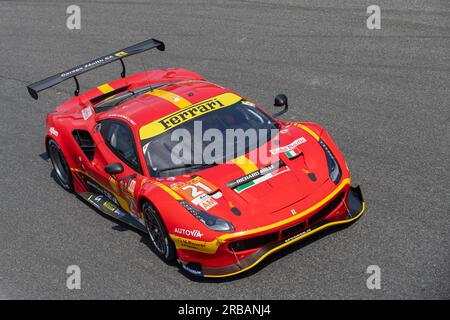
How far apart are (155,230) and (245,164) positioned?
1.20 meters

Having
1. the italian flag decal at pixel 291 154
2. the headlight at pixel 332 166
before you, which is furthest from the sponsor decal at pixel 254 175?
the headlight at pixel 332 166

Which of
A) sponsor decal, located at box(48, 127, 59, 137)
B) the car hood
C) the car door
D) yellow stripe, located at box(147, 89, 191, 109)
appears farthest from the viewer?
sponsor decal, located at box(48, 127, 59, 137)

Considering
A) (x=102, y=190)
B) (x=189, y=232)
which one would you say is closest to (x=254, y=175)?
(x=189, y=232)

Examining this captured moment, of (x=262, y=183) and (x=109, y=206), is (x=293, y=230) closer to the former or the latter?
(x=262, y=183)

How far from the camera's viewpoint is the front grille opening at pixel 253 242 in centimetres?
686

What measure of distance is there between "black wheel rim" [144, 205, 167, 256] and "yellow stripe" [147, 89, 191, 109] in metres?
1.50

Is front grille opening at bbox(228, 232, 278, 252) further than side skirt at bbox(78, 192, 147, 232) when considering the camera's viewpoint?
No

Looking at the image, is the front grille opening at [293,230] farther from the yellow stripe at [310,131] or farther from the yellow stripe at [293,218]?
the yellow stripe at [310,131]

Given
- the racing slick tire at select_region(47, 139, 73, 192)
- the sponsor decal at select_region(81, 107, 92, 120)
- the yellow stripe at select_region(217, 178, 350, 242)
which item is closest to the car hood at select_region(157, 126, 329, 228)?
the yellow stripe at select_region(217, 178, 350, 242)

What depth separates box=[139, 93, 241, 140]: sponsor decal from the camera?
26.6 ft

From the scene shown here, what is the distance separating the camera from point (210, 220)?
6.97 metres

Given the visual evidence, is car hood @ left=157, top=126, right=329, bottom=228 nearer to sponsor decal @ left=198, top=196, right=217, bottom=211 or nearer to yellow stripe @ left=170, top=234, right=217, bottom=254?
sponsor decal @ left=198, top=196, right=217, bottom=211

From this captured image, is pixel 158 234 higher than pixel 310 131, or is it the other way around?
pixel 310 131
